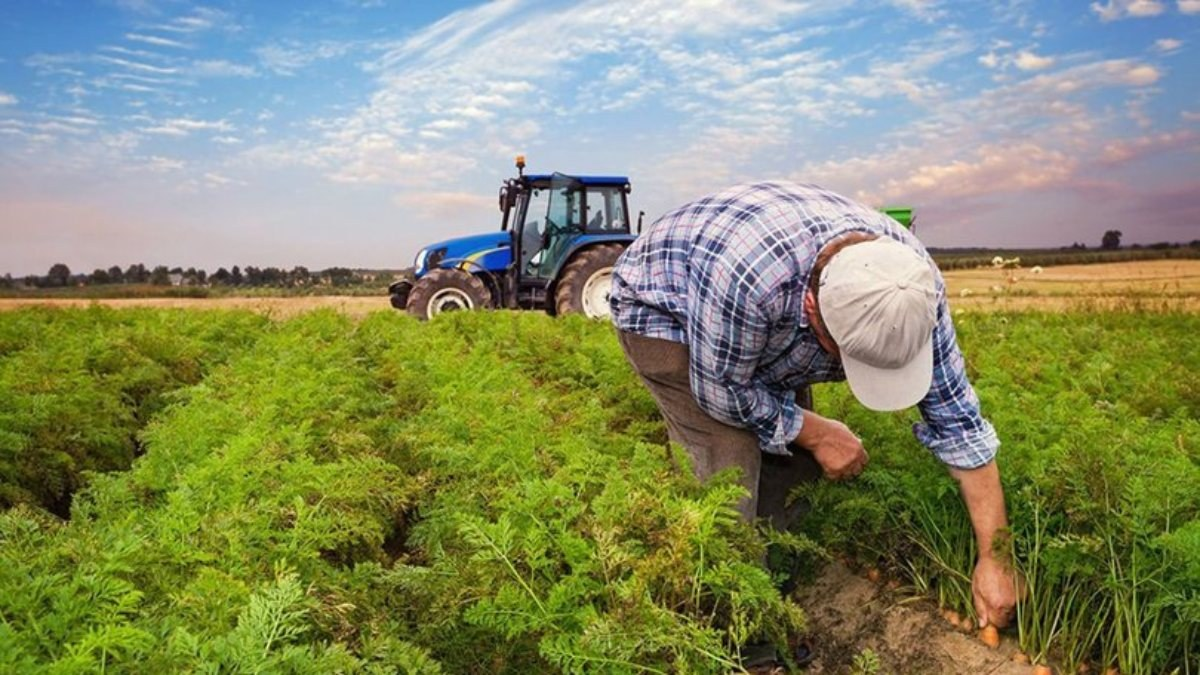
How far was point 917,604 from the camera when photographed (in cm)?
454

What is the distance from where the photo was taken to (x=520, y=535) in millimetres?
3473

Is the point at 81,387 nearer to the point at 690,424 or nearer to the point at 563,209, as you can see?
the point at 690,424

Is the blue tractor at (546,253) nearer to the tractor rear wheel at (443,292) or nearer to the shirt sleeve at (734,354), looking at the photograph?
the tractor rear wheel at (443,292)

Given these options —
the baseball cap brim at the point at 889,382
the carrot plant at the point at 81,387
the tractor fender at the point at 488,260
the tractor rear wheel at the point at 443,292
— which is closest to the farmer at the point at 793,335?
the baseball cap brim at the point at 889,382

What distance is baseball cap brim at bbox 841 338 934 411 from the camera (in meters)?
3.38

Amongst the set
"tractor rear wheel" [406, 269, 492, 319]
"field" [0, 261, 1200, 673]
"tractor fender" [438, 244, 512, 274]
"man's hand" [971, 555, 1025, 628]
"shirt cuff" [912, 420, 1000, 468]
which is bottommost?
"man's hand" [971, 555, 1025, 628]

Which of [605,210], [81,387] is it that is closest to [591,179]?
[605,210]

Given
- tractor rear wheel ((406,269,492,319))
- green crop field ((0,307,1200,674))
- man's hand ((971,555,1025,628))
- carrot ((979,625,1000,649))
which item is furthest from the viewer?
tractor rear wheel ((406,269,492,319))

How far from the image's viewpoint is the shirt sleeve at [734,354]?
12.1 feet

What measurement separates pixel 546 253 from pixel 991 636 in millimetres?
12223

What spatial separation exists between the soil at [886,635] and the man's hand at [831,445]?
71 cm

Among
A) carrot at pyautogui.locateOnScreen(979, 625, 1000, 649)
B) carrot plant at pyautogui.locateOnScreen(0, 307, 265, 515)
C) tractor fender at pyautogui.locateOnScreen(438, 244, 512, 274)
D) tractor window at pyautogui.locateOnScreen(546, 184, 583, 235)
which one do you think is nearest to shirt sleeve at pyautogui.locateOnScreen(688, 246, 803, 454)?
carrot at pyautogui.locateOnScreen(979, 625, 1000, 649)

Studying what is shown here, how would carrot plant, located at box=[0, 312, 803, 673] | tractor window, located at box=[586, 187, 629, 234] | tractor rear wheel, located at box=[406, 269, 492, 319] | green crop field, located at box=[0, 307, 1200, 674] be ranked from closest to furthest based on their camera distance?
carrot plant, located at box=[0, 312, 803, 673], green crop field, located at box=[0, 307, 1200, 674], tractor window, located at box=[586, 187, 629, 234], tractor rear wheel, located at box=[406, 269, 492, 319]

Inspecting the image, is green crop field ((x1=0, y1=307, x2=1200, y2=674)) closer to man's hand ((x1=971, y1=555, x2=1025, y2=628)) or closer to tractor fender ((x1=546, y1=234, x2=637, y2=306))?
man's hand ((x1=971, y1=555, x2=1025, y2=628))
